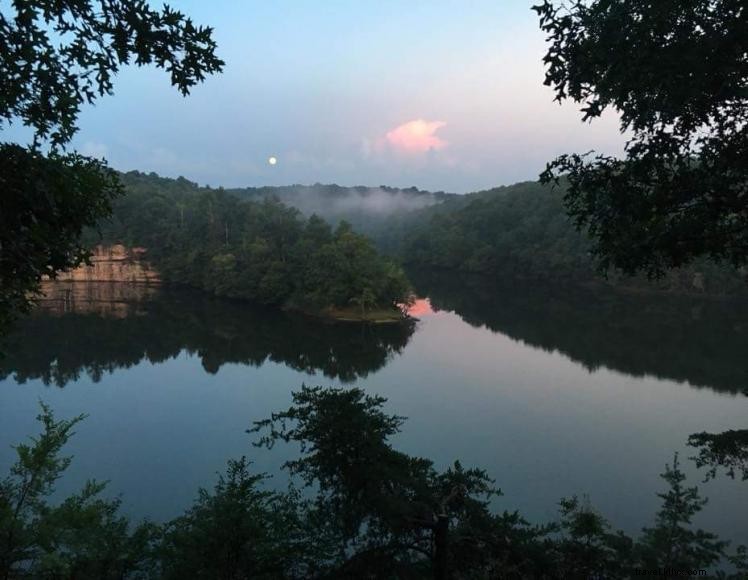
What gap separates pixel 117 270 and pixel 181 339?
46350 millimetres

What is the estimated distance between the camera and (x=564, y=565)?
27.8 ft

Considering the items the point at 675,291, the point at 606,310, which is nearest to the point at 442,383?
the point at 606,310

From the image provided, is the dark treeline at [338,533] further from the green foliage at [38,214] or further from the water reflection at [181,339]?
the water reflection at [181,339]

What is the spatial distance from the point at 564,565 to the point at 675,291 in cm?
7360

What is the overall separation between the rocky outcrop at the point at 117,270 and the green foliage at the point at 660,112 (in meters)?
87.6

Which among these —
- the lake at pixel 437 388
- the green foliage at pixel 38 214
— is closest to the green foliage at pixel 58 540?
the lake at pixel 437 388

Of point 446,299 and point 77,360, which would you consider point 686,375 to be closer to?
point 446,299

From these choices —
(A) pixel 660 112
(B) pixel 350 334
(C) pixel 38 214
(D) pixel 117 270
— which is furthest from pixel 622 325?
(D) pixel 117 270

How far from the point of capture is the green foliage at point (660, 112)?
→ 5.59 meters

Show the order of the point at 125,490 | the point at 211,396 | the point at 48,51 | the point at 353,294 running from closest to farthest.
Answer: the point at 48,51 < the point at 125,490 < the point at 211,396 < the point at 353,294

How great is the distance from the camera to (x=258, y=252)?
68312 millimetres

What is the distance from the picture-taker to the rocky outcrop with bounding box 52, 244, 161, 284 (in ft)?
282

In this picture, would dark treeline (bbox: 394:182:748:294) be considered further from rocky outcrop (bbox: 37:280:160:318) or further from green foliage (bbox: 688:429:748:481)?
rocky outcrop (bbox: 37:280:160:318)

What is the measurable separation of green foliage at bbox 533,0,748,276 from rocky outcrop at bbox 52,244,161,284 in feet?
287
